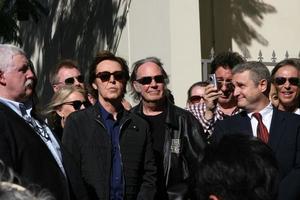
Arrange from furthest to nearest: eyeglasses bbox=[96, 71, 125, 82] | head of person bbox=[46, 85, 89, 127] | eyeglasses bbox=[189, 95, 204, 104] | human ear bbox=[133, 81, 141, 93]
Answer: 1. eyeglasses bbox=[189, 95, 204, 104]
2. head of person bbox=[46, 85, 89, 127]
3. human ear bbox=[133, 81, 141, 93]
4. eyeglasses bbox=[96, 71, 125, 82]

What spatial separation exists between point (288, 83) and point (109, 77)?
5.84ft

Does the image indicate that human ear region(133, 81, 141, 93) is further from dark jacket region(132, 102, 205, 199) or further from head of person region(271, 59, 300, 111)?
head of person region(271, 59, 300, 111)

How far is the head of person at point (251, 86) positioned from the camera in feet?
17.8

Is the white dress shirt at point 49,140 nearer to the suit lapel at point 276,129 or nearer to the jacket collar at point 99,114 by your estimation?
the jacket collar at point 99,114

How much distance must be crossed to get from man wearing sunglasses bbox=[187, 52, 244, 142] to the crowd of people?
0.03ft

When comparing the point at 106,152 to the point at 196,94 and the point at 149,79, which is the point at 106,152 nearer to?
the point at 149,79

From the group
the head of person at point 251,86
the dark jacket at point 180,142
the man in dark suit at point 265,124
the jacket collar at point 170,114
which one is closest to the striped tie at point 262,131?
the man in dark suit at point 265,124

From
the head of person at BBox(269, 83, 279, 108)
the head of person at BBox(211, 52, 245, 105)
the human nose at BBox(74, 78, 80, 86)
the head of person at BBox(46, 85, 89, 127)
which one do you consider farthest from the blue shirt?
the head of person at BBox(269, 83, 279, 108)

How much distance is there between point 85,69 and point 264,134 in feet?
24.5

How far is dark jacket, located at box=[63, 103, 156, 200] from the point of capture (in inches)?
203

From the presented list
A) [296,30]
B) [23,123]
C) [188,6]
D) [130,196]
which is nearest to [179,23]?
[188,6]

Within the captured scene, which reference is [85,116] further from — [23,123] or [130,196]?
[23,123]

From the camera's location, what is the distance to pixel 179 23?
9.70 m

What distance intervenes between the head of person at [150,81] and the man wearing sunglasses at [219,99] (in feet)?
1.81
